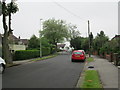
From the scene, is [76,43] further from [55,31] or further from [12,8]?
[12,8]

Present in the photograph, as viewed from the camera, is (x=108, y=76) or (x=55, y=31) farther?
(x=55, y=31)

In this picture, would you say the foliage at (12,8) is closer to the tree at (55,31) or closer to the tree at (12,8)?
the tree at (12,8)

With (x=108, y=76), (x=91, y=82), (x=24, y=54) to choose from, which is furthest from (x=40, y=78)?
(x=24, y=54)

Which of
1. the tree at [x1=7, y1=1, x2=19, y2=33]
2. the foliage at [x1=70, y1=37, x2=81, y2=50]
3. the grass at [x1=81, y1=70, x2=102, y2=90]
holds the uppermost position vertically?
the tree at [x1=7, y1=1, x2=19, y2=33]

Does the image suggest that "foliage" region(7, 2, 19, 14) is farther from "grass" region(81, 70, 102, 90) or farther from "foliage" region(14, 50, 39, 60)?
"grass" region(81, 70, 102, 90)

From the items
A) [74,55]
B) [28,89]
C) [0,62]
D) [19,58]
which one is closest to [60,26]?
[19,58]

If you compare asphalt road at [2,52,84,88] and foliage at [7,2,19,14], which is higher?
foliage at [7,2,19,14]

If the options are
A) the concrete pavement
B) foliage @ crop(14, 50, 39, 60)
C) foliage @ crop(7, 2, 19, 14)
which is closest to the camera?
the concrete pavement

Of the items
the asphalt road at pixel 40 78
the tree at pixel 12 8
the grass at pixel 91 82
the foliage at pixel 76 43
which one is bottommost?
the asphalt road at pixel 40 78

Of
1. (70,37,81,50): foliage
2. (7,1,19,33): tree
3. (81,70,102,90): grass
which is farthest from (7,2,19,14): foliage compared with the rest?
(70,37,81,50): foliage

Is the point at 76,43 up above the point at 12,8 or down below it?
below

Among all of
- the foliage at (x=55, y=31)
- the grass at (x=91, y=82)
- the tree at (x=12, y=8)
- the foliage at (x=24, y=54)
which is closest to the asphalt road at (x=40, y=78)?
the grass at (x=91, y=82)

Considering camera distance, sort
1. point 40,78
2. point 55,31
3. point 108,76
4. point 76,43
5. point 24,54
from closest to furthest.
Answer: point 40,78 < point 108,76 < point 24,54 < point 55,31 < point 76,43

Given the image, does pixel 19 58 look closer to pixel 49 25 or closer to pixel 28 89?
pixel 28 89
